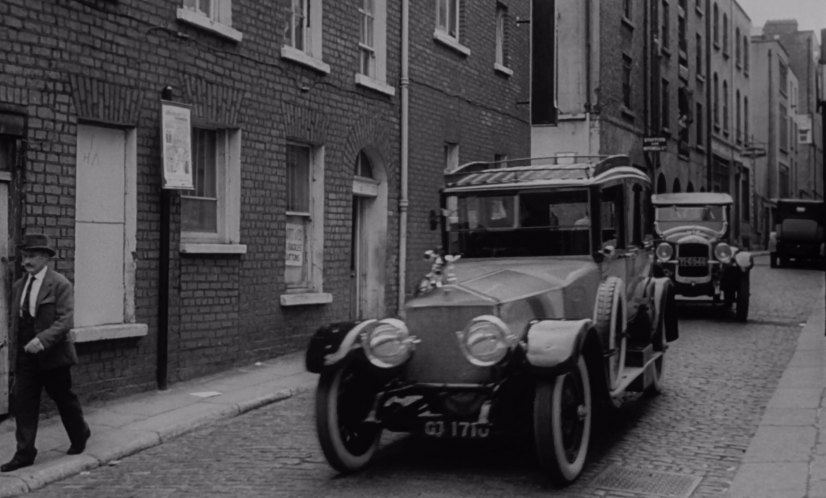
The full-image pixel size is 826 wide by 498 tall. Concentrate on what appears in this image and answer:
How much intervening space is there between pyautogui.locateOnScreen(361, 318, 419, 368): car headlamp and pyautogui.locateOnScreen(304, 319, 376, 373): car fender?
105mm

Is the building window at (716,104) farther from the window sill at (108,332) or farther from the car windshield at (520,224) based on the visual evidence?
the window sill at (108,332)

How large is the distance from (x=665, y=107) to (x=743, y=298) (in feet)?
58.7

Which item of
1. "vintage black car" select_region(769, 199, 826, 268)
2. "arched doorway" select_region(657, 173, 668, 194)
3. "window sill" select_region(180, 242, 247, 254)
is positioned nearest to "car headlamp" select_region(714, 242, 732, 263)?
"window sill" select_region(180, 242, 247, 254)

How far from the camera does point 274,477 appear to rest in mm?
7141

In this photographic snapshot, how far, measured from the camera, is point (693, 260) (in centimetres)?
1831

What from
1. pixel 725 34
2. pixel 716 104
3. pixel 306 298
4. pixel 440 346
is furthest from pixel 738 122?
pixel 440 346

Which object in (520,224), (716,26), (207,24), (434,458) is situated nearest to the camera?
(434,458)

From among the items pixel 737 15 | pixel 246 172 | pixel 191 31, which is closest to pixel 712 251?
pixel 246 172

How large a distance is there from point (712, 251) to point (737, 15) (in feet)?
106

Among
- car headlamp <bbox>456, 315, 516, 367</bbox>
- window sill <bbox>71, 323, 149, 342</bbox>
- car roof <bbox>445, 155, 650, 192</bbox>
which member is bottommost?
window sill <bbox>71, 323, 149, 342</bbox>

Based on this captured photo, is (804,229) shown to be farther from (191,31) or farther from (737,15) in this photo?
(191,31)

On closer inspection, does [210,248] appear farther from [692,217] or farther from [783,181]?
[783,181]

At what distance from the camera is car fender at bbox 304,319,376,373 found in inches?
274

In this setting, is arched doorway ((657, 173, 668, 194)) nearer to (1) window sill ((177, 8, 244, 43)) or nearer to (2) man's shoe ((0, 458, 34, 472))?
(1) window sill ((177, 8, 244, 43))
